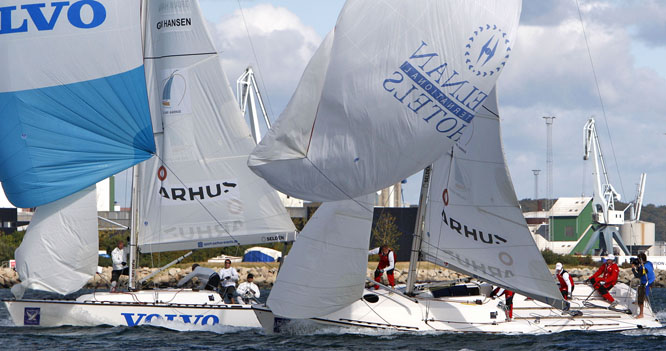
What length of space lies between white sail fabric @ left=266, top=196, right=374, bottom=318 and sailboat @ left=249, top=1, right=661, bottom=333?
2 cm

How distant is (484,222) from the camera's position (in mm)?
19250

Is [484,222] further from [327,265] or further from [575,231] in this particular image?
[575,231]

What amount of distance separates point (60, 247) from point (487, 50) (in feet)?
36.1

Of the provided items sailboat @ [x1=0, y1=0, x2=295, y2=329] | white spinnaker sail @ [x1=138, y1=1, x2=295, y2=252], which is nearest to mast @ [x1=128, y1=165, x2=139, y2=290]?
sailboat @ [x1=0, y1=0, x2=295, y2=329]

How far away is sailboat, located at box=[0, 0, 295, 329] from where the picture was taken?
2086cm

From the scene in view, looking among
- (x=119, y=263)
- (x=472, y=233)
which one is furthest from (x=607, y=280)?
(x=119, y=263)

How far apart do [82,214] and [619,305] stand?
42.2ft

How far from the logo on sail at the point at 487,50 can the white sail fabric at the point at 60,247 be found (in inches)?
406

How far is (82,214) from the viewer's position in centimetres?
2125

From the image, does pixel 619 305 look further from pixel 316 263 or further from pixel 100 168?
pixel 100 168

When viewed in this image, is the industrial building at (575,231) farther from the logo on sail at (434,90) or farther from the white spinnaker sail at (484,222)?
the logo on sail at (434,90)

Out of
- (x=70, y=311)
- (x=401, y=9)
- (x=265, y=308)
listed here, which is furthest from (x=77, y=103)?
(x=401, y=9)

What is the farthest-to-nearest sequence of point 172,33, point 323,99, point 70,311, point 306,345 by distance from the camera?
point 172,33
point 70,311
point 306,345
point 323,99

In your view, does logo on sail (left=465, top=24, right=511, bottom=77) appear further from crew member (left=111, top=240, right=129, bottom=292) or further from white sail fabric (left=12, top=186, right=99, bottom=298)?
crew member (left=111, top=240, right=129, bottom=292)
